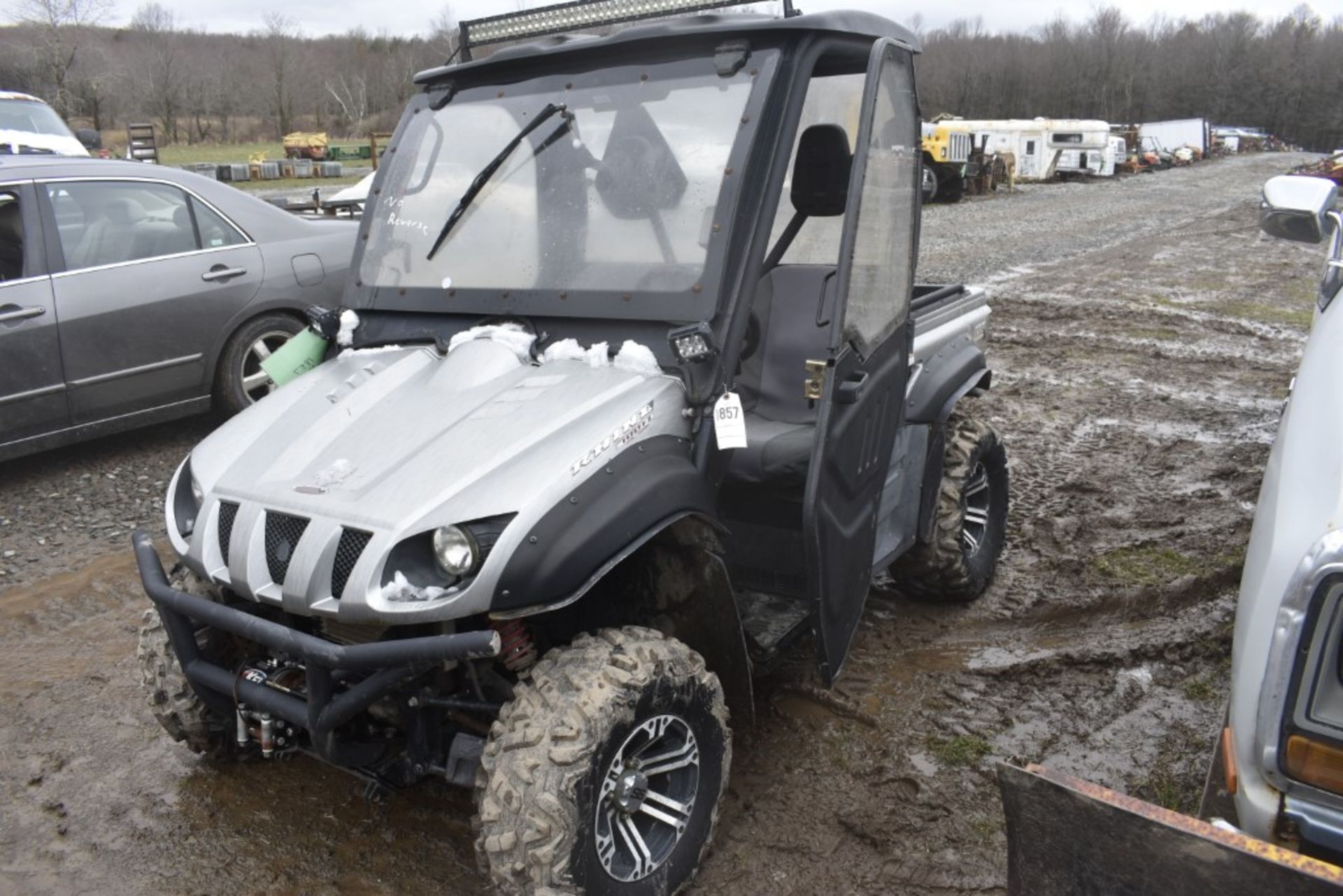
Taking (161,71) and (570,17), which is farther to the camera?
(161,71)

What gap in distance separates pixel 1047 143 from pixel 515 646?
37.9 meters

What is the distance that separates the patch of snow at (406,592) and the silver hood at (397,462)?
0.01 m

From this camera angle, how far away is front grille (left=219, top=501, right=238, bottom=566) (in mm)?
2783

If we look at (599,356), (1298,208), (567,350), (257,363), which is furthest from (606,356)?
(257,363)

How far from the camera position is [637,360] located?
3.07 m

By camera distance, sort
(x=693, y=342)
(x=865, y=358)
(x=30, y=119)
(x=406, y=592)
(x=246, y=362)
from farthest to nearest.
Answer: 1. (x=30, y=119)
2. (x=246, y=362)
3. (x=865, y=358)
4. (x=693, y=342)
5. (x=406, y=592)

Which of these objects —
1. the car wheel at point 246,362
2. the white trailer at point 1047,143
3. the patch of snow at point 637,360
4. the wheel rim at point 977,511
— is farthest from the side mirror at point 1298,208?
the white trailer at point 1047,143

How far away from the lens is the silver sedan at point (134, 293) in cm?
578

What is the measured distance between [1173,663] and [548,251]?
2.90m

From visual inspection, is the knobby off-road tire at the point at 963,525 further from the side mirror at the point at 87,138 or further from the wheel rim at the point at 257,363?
the side mirror at the point at 87,138

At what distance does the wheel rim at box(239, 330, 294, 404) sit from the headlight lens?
451 centimetres

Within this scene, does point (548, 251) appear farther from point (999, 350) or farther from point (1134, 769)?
point (999, 350)

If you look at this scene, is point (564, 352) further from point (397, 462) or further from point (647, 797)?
point (647, 797)

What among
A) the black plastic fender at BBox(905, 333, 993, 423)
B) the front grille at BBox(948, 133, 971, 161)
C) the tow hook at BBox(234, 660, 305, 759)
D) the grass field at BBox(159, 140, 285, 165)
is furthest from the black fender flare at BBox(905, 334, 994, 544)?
the grass field at BBox(159, 140, 285, 165)
